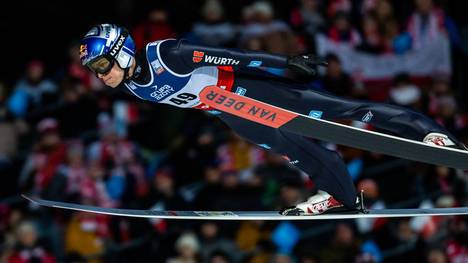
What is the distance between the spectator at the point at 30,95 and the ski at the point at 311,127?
5295 mm

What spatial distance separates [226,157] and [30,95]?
2671mm

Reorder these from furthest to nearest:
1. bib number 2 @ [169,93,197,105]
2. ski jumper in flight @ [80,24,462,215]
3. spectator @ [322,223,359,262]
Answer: spectator @ [322,223,359,262] < bib number 2 @ [169,93,197,105] < ski jumper in flight @ [80,24,462,215]

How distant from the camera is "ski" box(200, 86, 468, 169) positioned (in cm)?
919

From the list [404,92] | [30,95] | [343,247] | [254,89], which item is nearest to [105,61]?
[254,89]

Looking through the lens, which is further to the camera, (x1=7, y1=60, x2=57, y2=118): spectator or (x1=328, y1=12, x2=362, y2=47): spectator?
(x1=7, y1=60, x2=57, y2=118): spectator

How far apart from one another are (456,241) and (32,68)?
17.6 feet

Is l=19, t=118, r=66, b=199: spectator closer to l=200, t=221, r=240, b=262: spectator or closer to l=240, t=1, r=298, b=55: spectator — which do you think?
l=200, t=221, r=240, b=262: spectator

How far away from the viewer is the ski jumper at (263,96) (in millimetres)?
9102

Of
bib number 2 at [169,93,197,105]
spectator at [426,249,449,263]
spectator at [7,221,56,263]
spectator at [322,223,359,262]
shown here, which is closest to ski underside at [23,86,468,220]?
bib number 2 at [169,93,197,105]

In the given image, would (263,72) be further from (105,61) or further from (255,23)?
(255,23)

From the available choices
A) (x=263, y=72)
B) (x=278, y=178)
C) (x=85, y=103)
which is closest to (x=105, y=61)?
(x=263, y=72)

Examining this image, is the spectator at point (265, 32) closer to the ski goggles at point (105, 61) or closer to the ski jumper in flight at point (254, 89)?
the ski jumper in flight at point (254, 89)

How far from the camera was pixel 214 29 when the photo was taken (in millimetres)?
14031

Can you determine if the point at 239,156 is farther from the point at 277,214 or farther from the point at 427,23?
the point at 277,214
